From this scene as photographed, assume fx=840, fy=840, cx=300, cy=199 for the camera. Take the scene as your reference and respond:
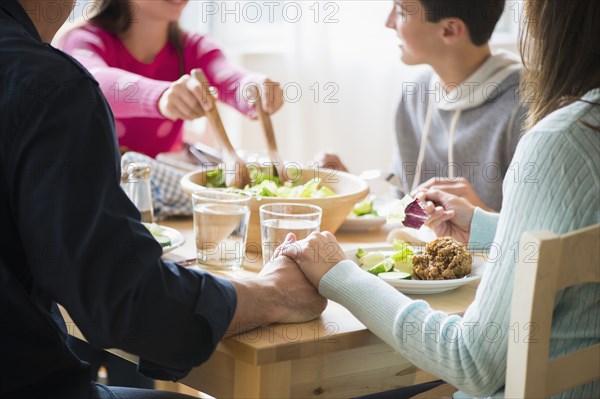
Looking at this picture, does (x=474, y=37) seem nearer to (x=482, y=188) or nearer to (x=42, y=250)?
(x=482, y=188)

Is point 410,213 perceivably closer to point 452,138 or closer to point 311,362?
point 311,362

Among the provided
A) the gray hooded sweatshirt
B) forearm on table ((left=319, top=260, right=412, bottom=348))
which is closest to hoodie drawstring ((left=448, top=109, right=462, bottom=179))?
the gray hooded sweatshirt

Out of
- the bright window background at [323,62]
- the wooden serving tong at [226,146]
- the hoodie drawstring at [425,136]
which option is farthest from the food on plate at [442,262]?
the bright window background at [323,62]

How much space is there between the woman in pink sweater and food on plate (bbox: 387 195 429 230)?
0.56 m

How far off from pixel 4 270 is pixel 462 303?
655 millimetres

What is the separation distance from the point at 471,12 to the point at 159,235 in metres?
1.09

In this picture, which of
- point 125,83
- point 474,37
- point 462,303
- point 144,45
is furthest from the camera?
point 144,45

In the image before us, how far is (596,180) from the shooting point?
993mm

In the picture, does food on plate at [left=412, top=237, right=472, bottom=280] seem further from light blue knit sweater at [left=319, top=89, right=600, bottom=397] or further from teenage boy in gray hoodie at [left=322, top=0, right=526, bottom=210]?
teenage boy in gray hoodie at [left=322, top=0, right=526, bottom=210]

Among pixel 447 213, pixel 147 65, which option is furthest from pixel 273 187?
pixel 147 65

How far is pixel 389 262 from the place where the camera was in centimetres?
133

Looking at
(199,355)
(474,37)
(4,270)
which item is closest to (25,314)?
(4,270)

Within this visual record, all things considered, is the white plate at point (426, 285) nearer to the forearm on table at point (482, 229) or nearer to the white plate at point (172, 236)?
the forearm on table at point (482, 229)

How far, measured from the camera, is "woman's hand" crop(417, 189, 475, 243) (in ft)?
5.05
